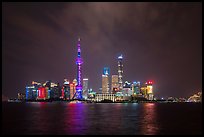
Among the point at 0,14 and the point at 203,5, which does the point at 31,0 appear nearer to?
the point at 0,14

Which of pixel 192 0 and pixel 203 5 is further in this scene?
pixel 192 0

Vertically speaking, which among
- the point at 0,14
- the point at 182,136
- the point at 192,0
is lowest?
the point at 182,136

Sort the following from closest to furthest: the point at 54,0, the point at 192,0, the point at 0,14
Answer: the point at 54,0
the point at 0,14
the point at 192,0

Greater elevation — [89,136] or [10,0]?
[10,0]

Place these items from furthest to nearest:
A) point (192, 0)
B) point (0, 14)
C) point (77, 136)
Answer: point (77, 136), point (192, 0), point (0, 14)

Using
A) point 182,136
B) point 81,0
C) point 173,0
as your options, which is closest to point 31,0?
point 81,0

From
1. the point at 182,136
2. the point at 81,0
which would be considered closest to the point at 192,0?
the point at 81,0

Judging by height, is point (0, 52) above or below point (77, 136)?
above

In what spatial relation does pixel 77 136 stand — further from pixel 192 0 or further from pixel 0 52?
pixel 192 0

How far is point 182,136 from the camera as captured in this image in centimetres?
4403

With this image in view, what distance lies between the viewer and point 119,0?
23.7m

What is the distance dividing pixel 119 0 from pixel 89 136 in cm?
2568

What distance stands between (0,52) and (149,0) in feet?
44.3

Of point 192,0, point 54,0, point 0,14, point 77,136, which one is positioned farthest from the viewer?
point 77,136
